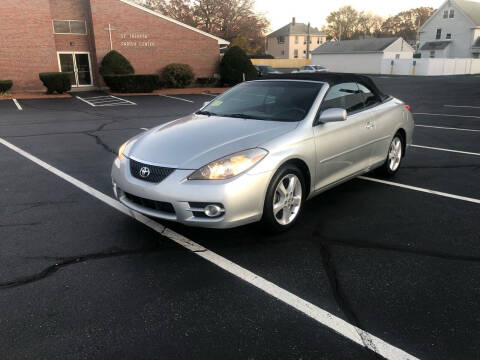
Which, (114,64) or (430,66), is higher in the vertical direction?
(114,64)

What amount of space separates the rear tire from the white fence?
1935 inches

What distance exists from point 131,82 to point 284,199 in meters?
22.3

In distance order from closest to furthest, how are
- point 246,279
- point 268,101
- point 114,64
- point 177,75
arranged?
point 246,279
point 268,101
point 114,64
point 177,75

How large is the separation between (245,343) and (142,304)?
0.89 metres

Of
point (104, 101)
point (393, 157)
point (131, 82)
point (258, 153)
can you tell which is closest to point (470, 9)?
point (131, 82)

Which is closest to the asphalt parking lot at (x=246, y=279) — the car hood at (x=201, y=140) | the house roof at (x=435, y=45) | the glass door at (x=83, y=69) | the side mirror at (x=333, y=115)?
the car hood at (x=201, y=140)

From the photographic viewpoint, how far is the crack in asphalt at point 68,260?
340 cm

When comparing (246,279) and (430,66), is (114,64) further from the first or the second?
(430,66)

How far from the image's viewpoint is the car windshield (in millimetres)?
4797

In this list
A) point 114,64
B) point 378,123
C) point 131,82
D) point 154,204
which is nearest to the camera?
point 154,204

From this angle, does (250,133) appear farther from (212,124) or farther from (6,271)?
(6,271)

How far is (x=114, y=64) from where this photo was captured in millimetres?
25188

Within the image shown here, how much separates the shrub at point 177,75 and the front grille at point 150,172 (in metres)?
24.2

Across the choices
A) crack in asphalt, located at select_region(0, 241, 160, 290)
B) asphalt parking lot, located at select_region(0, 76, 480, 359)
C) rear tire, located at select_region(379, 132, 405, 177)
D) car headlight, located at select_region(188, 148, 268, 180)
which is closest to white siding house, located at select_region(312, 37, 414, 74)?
rear tire, located at select_region(379, 132, 405, 177)
